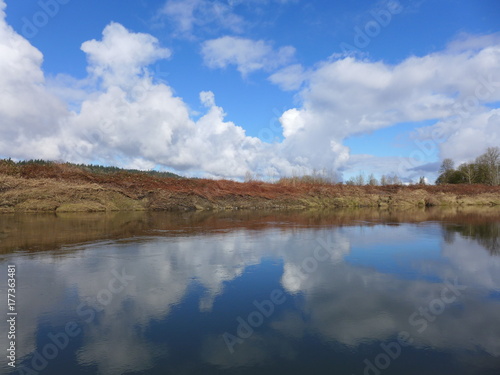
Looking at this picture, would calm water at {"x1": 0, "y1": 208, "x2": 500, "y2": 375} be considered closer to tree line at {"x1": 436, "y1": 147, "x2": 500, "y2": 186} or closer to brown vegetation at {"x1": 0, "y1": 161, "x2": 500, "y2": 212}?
brown vegetation at {"x1": 0, "y1": 161, "x2": 500, "y2": 212}

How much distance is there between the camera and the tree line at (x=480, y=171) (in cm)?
6300

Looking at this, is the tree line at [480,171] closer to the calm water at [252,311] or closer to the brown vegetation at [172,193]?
the brown vegetation at [172,193]

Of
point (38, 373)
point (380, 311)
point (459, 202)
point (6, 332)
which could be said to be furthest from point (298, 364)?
point (459, 202)

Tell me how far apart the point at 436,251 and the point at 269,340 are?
7517 mm

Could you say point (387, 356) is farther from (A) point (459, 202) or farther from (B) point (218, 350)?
(A) point (459, 202)

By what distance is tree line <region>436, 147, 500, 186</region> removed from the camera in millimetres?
63000

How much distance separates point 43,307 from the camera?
193 inches

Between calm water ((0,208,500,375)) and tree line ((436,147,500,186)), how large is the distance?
6764 centimetres

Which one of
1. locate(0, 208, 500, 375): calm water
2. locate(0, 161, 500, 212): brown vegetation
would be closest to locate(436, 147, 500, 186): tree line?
locate(0, 161, 500, 212): brown vegetation

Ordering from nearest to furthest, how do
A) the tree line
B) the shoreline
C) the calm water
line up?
the calm water < the shoreline < the tree line

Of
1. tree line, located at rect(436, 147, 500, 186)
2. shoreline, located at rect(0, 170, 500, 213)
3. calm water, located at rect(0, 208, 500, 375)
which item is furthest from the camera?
tree line, located at rect(436, 147, 500, 186)

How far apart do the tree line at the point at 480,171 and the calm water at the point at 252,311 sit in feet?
222

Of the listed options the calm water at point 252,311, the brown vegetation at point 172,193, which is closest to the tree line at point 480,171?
the brown vegetation at point 172,193

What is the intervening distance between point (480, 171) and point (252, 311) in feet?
255
